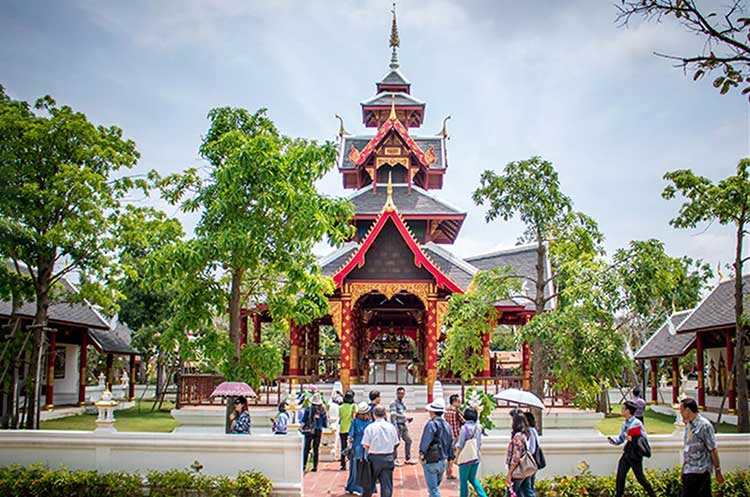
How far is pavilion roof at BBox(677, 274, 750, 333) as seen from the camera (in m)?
22.8

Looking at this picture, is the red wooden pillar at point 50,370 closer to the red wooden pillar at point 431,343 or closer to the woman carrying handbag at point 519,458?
the red wooden pillar at point 431,343

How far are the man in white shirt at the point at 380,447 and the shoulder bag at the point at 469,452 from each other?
0.91 m

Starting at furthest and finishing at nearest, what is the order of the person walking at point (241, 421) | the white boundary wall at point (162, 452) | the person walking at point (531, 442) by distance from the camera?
the person walking at point (241, 421) → the white boundary wall at point (162, 452) → the person walking at point (531, 442)

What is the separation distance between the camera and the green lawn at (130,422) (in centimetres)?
2020

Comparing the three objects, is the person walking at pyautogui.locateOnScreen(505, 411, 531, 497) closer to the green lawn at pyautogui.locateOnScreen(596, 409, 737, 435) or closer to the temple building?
the temple building

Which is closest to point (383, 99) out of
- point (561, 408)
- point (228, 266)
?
point (561, 408)

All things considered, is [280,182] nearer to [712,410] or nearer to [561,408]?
[561,408]

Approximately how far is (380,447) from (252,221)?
540 cm

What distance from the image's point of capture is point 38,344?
16469 mm

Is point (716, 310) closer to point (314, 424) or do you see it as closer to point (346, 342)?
point (346, 342)

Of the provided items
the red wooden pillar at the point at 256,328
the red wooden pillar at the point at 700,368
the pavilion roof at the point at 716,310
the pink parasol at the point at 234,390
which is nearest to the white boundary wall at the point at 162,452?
the pink parasol at the point at 234,390

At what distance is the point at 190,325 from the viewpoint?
13.3 m

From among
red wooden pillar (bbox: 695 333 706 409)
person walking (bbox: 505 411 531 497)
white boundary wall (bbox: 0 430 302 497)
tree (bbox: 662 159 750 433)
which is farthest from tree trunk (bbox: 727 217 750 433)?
white boundary wall (bbox: 0 430 302 497)

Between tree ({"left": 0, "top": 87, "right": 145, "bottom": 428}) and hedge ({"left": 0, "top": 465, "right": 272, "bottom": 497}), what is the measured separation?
6.19 metres
